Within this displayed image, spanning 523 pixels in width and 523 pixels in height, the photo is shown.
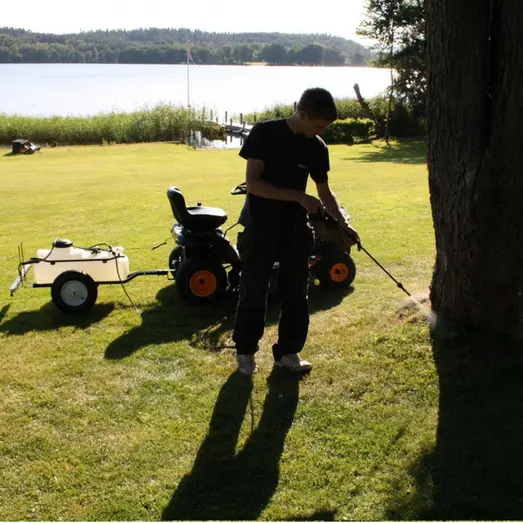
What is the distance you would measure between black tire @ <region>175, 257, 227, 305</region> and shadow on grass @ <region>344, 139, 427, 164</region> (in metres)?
16.8

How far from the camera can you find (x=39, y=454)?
3492 mm

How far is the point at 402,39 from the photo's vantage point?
31094 mm

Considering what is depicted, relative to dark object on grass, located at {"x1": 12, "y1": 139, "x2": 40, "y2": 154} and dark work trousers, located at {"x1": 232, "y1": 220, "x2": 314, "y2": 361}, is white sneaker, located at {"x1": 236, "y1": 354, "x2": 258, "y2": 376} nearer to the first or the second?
dark work trousers, located at {"x1": 232, "y1": 220, "x2": 314, "y2": 361}

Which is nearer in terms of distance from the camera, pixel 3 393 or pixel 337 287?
pixel 3 393

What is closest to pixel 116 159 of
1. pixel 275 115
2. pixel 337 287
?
pixel 275 115

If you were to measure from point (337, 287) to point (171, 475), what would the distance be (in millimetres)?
3323

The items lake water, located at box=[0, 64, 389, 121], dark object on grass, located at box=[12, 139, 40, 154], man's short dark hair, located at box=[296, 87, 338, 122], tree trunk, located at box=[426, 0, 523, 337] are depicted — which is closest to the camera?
man's short dark hair, located at box=[296, 87, 338, 122]

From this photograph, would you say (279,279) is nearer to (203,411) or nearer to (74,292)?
(203,411)

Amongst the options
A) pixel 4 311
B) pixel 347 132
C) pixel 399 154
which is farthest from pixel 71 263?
pixel 347 132

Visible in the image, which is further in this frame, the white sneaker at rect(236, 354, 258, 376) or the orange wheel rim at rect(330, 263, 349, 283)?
the orange wheel rim at rect(330, 263, 349, 283)

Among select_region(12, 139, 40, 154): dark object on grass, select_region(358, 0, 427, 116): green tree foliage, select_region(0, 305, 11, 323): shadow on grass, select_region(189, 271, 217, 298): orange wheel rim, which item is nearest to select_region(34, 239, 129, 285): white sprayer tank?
Result: select_region(0, 305, 11, 323): shadow on grass

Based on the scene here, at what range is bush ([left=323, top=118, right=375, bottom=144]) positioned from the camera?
1251 inches

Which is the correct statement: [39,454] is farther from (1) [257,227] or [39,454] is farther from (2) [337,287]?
(2) [337,287]

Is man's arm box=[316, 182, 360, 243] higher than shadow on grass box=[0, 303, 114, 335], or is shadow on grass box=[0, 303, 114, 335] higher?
man's arm box=[316, 182, 360, 243]
